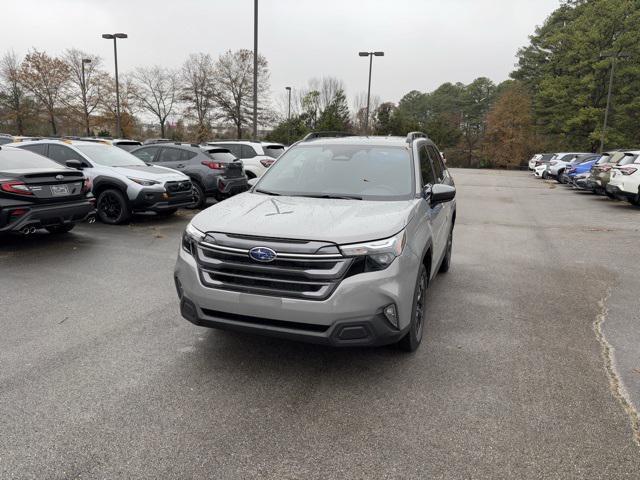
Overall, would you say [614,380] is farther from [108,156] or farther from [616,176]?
[616,176]

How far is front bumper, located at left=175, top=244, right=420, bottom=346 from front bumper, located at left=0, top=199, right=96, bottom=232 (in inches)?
182

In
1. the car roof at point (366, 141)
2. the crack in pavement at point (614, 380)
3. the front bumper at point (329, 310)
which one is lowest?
the crack in pavement at point (614, 380)

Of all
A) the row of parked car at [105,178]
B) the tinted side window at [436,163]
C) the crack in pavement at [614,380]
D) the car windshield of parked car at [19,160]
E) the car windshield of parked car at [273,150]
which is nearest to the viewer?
the crack in pavement at [614,380]

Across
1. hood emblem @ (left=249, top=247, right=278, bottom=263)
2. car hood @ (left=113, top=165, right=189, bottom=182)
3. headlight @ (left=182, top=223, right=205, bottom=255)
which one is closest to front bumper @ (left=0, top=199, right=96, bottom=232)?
car hood @ (left=113, top=165, right=189, bottom=182)

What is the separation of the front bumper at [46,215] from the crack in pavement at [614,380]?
713 centimetres

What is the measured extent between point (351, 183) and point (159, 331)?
7.29 feet

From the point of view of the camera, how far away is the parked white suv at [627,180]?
13852mm

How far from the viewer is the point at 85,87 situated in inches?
1709

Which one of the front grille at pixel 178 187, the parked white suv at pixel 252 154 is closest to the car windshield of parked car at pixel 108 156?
the front grille at pixel 178 187

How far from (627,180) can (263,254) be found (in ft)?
46.9

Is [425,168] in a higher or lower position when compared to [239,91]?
lower

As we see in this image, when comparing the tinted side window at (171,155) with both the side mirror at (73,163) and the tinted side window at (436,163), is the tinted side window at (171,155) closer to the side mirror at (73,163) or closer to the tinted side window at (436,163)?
the side mirror at (73,163)

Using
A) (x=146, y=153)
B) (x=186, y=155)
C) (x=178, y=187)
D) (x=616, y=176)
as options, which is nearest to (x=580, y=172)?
(x=616, y=176)

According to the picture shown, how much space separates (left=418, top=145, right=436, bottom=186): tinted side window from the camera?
15.8 ft
